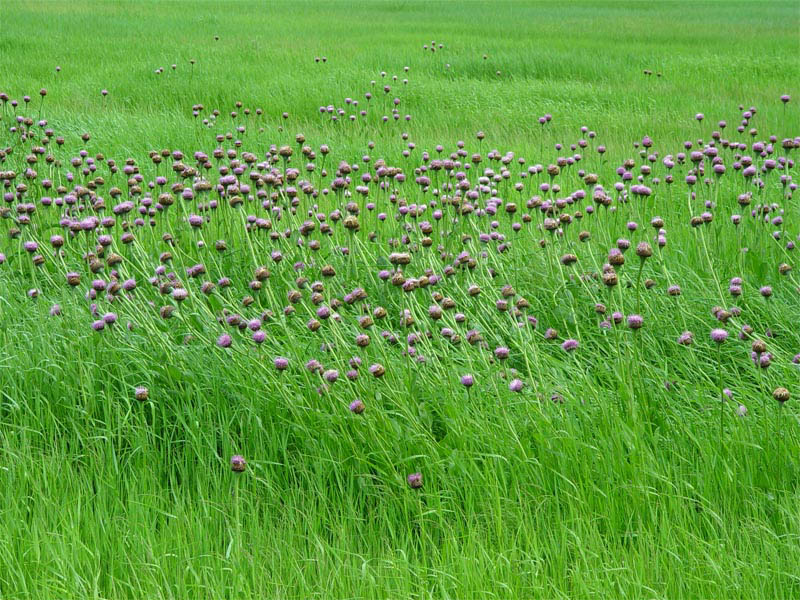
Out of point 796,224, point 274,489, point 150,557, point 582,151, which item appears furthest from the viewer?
point 582,151

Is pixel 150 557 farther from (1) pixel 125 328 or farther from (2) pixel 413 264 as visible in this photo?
(2) pixel 413 264

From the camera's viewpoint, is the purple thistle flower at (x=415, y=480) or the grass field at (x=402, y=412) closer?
the grass field at (x=402, y=412)

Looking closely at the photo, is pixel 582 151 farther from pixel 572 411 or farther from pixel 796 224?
pixel 572 411

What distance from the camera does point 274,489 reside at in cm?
261

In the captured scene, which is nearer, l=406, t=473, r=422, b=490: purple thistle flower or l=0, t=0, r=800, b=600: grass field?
l=0, t=0, r=800, b=600: grass field

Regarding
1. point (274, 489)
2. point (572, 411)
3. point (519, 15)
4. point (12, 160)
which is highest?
point (519, 15)

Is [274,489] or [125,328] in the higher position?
[125,328]

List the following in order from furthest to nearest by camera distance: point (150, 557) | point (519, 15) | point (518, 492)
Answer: point (519, 15) < point (518, 492) < point (150, 557)

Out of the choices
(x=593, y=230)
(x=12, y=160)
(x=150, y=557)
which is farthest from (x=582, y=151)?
(x=150, y=557)

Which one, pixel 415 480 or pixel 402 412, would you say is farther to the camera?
pixel 402 412

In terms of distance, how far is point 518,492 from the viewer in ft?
7.72

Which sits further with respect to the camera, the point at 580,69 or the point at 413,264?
the point at 580,69

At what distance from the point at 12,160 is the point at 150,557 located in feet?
16.1

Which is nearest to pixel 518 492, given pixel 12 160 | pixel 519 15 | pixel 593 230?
pixel 593 230
